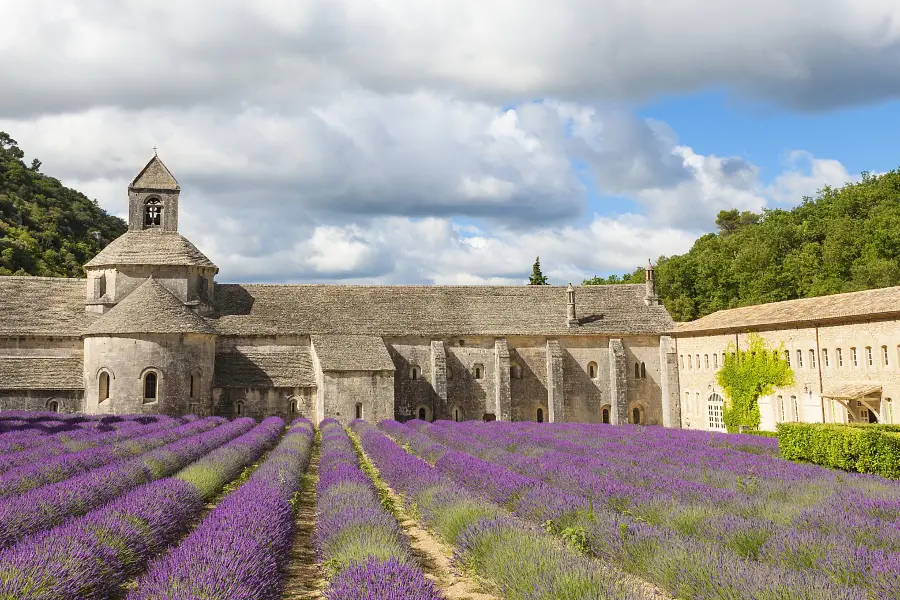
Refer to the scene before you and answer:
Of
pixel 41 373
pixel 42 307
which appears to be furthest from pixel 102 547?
pixel 42 307

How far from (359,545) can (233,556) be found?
143cm

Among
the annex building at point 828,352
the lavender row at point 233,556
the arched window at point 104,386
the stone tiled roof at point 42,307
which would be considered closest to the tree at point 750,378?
the annex building at point 828,352

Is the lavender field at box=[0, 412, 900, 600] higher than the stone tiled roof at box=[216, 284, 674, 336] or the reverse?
the reverse

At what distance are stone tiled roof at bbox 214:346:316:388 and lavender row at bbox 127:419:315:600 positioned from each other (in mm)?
24915

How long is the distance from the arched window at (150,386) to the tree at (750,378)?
25529 millimetres

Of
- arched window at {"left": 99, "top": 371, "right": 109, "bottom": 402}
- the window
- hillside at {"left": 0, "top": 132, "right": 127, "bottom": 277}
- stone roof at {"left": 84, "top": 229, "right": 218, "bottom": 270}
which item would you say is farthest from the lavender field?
hillside at {"left": 0, "top": 132, "right": 127, "bottom": 277}

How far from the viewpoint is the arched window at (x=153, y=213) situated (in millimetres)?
40719

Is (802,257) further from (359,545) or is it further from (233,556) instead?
(233,556)

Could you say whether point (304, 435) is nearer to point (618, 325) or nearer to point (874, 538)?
point (874, 538)

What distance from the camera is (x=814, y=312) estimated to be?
29156 millimetres

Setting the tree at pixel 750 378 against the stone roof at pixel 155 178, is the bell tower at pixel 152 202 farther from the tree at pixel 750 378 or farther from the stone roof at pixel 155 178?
the tree at pixel 750 378

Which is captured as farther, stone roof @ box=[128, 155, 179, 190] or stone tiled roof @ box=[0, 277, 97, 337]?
stone roof @ box=[128, 155, 179, 190]

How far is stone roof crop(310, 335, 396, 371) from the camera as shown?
3531 cm

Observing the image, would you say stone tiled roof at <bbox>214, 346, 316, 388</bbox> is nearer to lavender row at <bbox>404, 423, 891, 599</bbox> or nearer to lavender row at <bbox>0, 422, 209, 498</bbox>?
lavender row at <bbox>0, 422, 209, 498</bbox>
